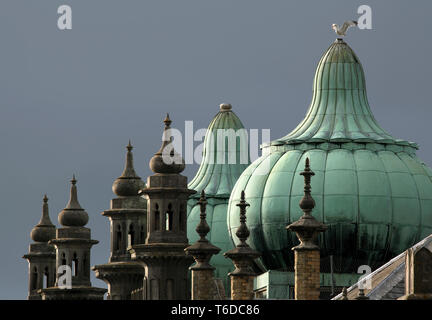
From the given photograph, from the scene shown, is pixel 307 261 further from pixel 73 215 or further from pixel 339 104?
pixel 73 215

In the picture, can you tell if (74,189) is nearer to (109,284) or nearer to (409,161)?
(109,284)

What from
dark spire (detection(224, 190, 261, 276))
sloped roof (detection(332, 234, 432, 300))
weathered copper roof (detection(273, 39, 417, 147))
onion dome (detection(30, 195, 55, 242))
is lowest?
sloped roof (detection(332, 234, 432, 300))

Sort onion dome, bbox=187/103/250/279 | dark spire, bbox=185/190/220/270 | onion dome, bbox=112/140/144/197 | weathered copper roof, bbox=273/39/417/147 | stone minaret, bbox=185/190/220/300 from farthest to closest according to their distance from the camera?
onion dome, bbox=112/140/144/197, onion dome, bbox=187/103/250/279, weathered copper roof, bbox=273/39/417/147, dark spire, bbox=185/190/220/270, stone minaret, bbox=185/190/220/300

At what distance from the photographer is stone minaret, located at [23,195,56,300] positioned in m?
162

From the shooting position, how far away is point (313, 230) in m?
110

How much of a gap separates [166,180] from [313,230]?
2416cm

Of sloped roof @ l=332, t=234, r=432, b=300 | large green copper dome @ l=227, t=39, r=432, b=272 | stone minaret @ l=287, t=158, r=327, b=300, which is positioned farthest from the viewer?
large green copper dome @ l=227, t=39, r=432, b=272

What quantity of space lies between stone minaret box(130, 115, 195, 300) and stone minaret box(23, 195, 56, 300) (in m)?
28.0

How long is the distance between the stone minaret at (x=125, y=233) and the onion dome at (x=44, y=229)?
58.4 feet

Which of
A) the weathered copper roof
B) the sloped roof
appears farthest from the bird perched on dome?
the sloped roof

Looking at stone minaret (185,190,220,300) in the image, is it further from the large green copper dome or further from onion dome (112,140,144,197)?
onion dome (112,140,144,197)

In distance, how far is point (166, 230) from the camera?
435 feet

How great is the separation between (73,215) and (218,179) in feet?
31.6

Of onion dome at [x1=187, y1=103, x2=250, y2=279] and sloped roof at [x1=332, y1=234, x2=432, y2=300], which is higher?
onion dome at [x1=187, y1=103, x2=250, y2=279]
